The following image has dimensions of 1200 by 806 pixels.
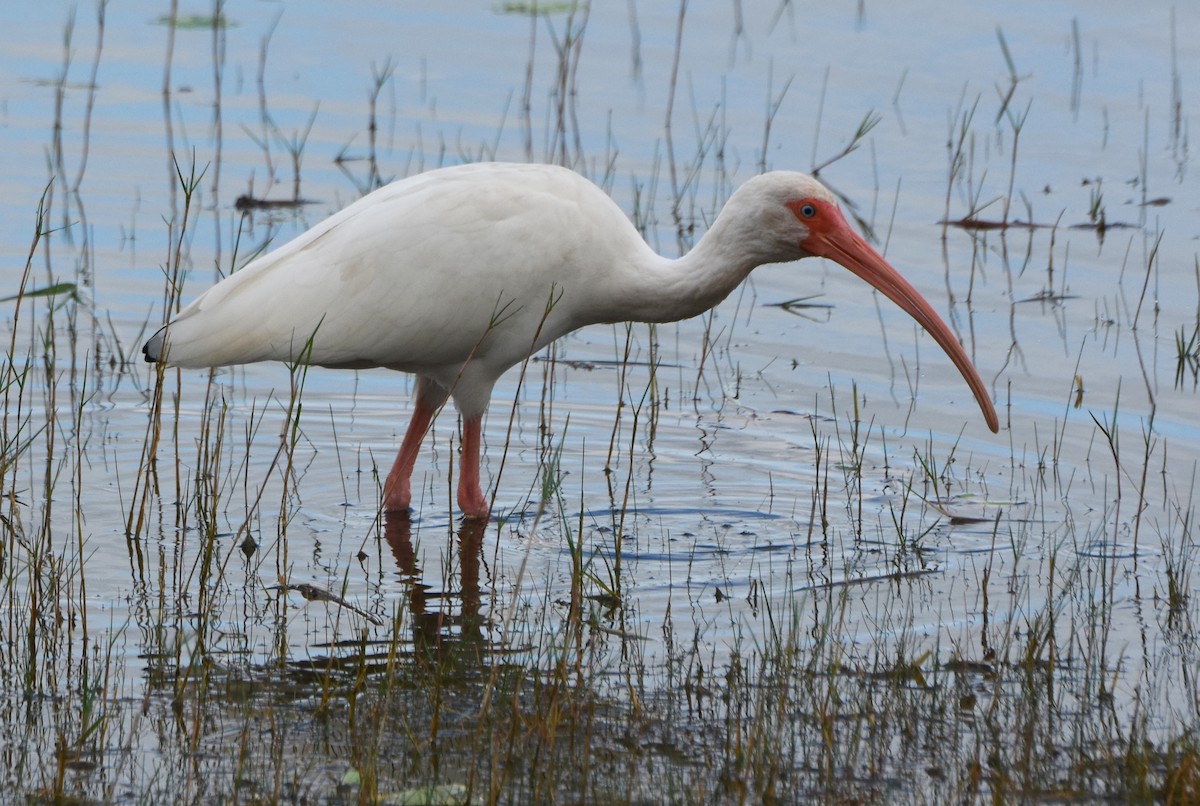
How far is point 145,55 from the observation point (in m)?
15.1

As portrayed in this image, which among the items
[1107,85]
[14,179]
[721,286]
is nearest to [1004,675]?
[721,286]

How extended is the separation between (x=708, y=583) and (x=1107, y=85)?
8.99 meters

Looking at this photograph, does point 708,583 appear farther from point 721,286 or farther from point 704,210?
point 704,210

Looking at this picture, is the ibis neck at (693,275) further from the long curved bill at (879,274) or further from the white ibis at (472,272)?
the long curved bill at (879,274)

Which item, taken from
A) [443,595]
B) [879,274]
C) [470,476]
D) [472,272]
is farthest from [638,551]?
[879,274]

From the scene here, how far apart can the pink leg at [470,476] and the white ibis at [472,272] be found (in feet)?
0.82

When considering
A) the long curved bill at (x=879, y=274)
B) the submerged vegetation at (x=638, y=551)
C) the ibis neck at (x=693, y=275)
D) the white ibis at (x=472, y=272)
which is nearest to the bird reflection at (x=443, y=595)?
the submerged vegetation at (x=638, y=551)

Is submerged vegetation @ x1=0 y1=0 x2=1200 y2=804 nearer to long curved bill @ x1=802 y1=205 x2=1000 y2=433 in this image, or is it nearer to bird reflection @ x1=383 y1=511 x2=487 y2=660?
bird reflection @ x1=383 y1=511 x2=487 y2=660

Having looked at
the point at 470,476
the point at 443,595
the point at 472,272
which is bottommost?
the point at 443,595

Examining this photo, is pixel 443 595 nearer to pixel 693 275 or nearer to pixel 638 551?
pixel 638 551

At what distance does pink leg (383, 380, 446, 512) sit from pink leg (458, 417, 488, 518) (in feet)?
0.58

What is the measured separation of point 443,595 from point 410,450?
4.47 feet

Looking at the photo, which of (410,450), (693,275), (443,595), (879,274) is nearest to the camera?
(443,595)

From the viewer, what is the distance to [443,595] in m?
6.63
